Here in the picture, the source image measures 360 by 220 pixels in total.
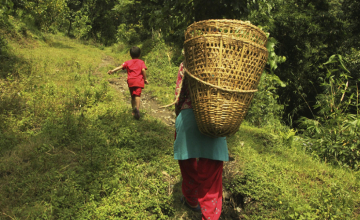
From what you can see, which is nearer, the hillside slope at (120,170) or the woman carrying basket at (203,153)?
the woman carrying basket at (203,153)

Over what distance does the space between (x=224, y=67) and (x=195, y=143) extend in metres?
0.87

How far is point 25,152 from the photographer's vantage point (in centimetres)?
356

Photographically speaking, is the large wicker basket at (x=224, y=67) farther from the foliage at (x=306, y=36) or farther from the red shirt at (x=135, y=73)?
the foliage at (x=306, y=36)

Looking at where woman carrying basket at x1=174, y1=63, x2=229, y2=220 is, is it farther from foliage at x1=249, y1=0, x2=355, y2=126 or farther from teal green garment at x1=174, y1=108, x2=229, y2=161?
foliage at x1=249, y1=0, x2=355, y2=126

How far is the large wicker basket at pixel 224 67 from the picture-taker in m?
1.84

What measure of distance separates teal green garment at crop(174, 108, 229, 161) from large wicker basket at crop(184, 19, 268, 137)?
44cm

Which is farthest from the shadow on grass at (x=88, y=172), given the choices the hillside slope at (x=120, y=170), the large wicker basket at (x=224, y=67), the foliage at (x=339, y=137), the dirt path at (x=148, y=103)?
the foliage at (x=339, y=137)

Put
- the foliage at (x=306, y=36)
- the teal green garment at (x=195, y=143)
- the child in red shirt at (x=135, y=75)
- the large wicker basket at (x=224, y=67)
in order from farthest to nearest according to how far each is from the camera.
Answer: the foliage at (x=306, y=36), the child in red shirt at (x=135, y=75), the teal green garment at (x=195, y=143), the large wicker basket at (x=224, y=67)

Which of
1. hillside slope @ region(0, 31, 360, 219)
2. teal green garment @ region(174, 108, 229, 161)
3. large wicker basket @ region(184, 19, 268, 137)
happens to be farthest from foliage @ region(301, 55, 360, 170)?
large wicker basket @ region(184, 19, 268, 137)

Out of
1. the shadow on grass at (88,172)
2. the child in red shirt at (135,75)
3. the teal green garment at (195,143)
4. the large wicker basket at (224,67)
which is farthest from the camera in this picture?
the child in red shirt at (135,75)

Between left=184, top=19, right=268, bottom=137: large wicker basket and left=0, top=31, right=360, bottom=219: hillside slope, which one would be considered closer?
left=184, top=19, right=268, bottom=137: large wicker basket

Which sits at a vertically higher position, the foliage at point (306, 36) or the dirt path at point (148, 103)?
the foliage at point (306, 36)

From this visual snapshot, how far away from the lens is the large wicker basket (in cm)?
184

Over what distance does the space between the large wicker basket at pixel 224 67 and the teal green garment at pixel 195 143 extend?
17.4 inches
